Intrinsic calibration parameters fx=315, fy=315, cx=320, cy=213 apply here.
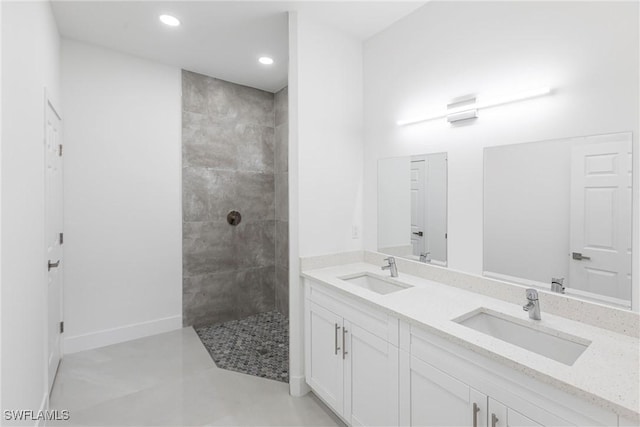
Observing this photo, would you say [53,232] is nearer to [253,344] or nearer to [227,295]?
[227,295]

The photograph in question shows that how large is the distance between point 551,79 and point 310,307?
197 centimetres

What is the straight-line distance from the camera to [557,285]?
1586mm

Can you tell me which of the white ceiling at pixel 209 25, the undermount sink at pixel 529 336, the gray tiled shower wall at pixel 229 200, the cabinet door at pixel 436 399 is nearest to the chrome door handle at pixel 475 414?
the cabinet door at pixel 436 399

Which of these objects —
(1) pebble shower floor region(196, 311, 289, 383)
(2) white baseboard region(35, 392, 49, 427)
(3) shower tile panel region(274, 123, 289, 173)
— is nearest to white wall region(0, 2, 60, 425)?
(2) white baseboard region(35, 392, 49, 427)

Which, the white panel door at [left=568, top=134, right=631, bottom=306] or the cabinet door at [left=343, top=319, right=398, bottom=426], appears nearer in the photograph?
the white panel door at [left=568, top=134, right=631, bottom=306]

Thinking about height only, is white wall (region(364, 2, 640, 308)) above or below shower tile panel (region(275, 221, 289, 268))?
above

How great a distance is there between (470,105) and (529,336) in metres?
1.34

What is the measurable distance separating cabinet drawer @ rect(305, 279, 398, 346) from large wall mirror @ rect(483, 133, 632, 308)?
2.41 feet

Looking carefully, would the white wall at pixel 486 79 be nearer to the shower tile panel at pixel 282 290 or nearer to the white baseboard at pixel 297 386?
the white baseboard at pixel 297 386

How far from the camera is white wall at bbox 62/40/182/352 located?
289cm

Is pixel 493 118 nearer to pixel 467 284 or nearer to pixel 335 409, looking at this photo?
pixel 467 284

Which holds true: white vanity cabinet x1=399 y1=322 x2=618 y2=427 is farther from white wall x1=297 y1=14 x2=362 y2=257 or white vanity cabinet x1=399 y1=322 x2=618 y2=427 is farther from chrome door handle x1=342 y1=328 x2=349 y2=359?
white wall x1=297 y1=14 x2=362 y2=257

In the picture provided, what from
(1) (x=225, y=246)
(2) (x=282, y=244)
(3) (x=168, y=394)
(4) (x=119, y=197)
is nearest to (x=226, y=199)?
(1) (x=225, y=246)

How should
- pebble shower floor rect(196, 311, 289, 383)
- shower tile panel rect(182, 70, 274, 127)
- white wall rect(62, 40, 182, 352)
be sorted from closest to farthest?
pebble shower floor rect(196, 311, 289, 383) → white wall rect(62, 40, 182, 352) → shower tile panel rect(182, 70, 274, 127)
